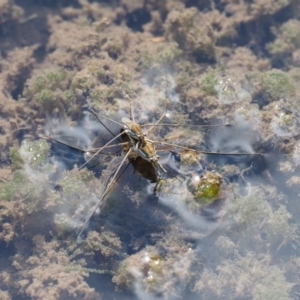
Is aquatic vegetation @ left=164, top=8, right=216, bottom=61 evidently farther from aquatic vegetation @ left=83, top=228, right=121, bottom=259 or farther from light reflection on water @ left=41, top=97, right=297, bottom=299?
aquatic vegetation @ left=83, top=228, right=121, bottom=259

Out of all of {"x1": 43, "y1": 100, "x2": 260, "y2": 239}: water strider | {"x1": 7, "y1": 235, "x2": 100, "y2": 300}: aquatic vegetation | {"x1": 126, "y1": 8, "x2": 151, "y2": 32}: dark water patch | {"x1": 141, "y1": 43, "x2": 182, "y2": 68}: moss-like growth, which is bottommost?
{"x1": 7, "y1": 235, "x2": 100, "y2": 300}: aquatic vegetation

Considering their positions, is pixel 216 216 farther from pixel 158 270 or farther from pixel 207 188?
pixel 158 270

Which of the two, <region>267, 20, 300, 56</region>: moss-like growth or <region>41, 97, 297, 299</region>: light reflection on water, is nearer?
<region>41, 97, 297, 299</region>: light reflection on water

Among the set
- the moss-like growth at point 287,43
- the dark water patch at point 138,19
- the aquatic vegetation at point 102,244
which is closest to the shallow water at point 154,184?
the aquatic vegetation at point 102,244

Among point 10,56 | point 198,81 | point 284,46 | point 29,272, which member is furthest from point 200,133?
point 10,56

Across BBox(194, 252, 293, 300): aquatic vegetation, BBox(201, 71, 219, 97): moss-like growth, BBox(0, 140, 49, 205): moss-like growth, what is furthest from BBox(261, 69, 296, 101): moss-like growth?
BBox(0, 140, 49, 205): moss-like growth

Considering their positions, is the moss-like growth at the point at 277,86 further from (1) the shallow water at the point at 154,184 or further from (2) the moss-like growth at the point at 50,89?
(2) the moss-like growth at the point at 50,89

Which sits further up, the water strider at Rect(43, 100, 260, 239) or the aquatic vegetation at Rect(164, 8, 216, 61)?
the aquatic vegetation at Rect(164, 8, 216, 61)

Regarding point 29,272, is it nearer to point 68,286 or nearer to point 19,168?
point 68,286
